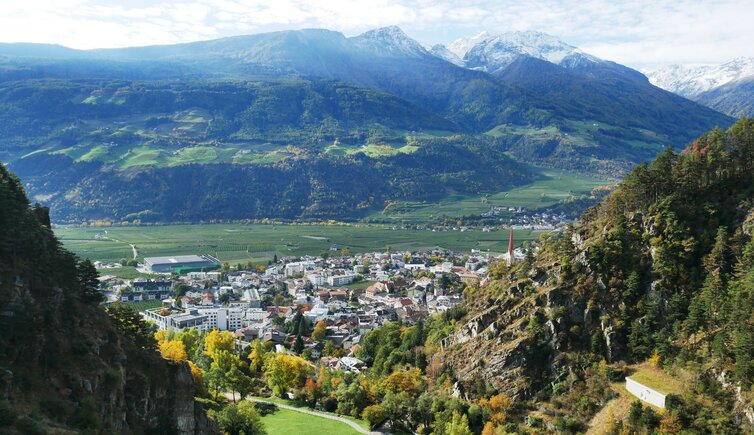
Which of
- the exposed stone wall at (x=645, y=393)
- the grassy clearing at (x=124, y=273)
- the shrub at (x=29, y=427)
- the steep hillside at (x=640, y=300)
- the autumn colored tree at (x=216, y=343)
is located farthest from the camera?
the grassy clearing at (x=124, y=273)

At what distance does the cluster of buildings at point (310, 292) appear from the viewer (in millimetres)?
83188

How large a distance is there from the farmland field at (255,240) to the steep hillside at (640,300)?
287ft

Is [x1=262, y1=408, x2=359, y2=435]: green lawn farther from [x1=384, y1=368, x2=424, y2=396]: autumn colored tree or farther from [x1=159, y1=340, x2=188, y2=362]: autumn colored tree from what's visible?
[x1=159, y1=340, x2=188, y2=362]: autumn colored tree

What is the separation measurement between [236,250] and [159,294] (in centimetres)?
4268

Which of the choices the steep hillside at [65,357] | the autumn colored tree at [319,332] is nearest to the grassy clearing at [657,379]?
the steep hillside at [65,357]

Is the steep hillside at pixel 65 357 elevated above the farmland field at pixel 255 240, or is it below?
above

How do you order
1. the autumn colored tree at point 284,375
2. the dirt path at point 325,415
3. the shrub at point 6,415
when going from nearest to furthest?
1. the shrub at point 6,415
2. the dirt path at point 325,415
3. the autumn colored tree at point 284,375

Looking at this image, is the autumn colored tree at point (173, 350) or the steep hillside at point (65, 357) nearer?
the steep hillside at point (65, 357)

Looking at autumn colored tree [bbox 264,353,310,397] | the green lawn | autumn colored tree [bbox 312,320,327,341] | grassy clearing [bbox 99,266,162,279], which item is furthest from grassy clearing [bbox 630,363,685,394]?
grassy clearing [bbox 99,266,162,279]

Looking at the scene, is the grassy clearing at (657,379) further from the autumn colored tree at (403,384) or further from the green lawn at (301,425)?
the green lawn at (301,425)

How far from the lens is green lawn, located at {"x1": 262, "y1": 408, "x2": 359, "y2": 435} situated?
48688 millimetres

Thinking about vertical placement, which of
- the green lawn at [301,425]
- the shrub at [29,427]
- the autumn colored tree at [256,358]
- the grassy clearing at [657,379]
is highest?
the shrub at [29,427]

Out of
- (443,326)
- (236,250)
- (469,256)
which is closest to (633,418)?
(443,326)

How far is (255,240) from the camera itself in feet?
518
